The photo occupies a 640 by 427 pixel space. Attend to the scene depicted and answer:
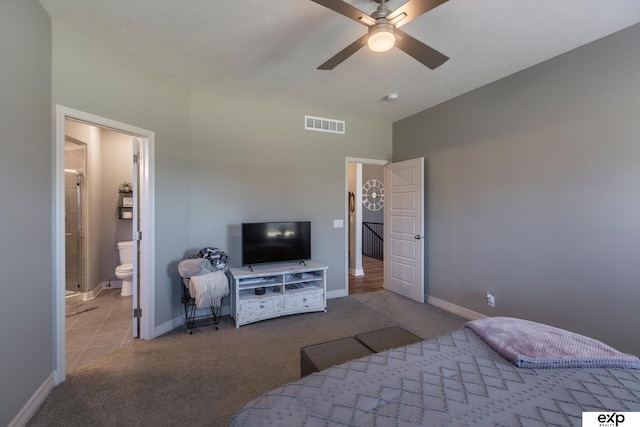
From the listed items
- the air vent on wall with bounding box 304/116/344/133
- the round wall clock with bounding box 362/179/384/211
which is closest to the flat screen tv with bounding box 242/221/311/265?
the air vent on wall with bounding box 304/116/344/133

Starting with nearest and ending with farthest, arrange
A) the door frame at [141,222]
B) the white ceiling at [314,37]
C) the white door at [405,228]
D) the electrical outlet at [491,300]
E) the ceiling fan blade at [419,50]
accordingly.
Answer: the ceiling fan blade at [419,50], the white ceiling at [314,37], the door frame at [141,222], the electrical outlet at [491,300], the white door at [405,228]

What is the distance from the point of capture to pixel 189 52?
2.63 m

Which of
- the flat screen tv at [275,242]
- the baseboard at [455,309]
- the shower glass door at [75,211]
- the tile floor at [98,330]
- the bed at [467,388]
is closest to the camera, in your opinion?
the bed at [467,388]

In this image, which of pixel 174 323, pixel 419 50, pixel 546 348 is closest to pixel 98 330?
pixel 174 323

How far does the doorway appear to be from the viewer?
4954mm

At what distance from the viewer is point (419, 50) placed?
6.41 ft

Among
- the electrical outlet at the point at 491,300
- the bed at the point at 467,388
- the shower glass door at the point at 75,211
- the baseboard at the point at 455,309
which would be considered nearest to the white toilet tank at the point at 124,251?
the shower glass door at the point at 75,211

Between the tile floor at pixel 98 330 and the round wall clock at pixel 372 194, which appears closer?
the tile floor at pixel 98 330

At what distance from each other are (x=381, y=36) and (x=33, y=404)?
3405mm

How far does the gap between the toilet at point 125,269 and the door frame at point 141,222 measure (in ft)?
5.19

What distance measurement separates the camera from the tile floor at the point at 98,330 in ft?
8.77

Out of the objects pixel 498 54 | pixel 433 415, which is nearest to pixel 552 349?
pixel 433 415

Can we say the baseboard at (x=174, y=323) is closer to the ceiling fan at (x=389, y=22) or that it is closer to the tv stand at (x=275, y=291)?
the tv stand at (x=275, y=291)

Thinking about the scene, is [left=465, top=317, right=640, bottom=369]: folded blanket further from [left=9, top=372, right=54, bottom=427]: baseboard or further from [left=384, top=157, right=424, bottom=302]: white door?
[left=9, top=372, right=54, bottom=427]: baseboard
